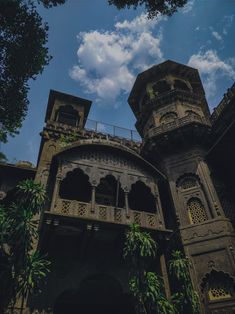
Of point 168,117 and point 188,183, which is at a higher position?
point 168,117

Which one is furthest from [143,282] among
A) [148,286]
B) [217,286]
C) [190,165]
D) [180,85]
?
[180,85]

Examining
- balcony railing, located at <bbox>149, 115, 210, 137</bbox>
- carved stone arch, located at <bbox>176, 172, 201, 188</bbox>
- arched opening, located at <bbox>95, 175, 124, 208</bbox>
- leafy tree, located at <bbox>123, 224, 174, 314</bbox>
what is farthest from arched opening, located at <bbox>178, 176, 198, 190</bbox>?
leafy tree, located at <bbox>123, 224, 174, 314</bbox>

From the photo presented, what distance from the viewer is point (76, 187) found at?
15.9 m

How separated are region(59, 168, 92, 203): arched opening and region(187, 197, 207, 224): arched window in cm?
593

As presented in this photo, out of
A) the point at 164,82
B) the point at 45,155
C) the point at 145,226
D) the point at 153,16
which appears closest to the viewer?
the point at 153,16

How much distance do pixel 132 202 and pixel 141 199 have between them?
60 cm

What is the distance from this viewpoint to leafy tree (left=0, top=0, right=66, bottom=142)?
13195 mm

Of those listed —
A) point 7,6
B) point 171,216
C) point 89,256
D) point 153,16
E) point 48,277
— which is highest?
point 7,6

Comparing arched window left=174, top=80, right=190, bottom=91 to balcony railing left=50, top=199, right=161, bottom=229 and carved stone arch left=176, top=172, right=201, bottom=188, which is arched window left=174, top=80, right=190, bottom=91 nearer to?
carved stone arch left=176, top=172, right=201, bottom=188

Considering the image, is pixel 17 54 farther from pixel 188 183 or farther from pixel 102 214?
pixel 188 183

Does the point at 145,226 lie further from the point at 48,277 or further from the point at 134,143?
the point at 134,143

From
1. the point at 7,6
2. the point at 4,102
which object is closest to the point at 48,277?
the point at 4,102

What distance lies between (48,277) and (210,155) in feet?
37.7

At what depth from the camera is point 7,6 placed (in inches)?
503
